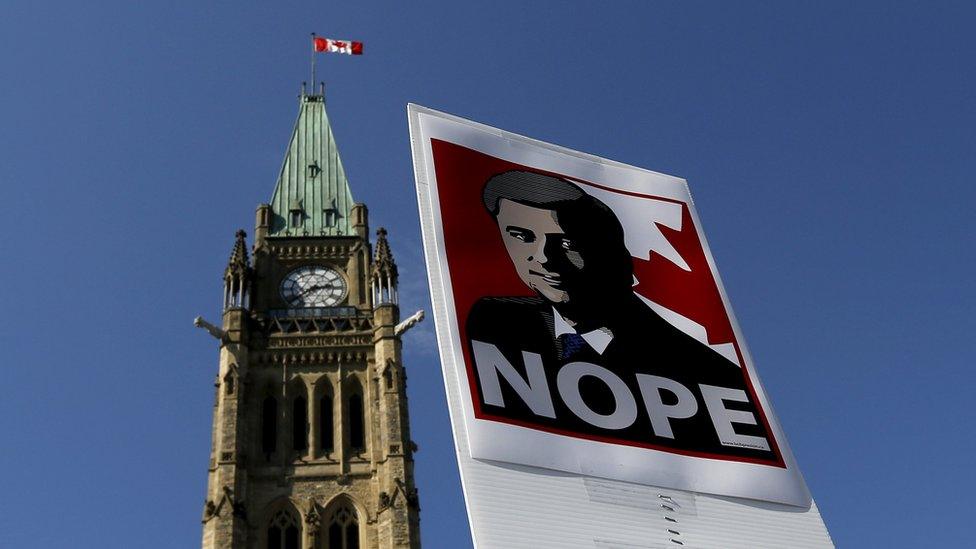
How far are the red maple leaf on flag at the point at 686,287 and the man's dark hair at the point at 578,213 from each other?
473mm

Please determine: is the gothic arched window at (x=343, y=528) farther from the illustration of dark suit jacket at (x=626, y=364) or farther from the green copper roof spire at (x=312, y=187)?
the illustration of dark suit jacket at (x=626, y=364)

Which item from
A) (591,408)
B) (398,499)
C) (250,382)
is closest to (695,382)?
(591,408)

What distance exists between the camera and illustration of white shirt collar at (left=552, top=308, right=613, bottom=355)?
Answer: 17.6m

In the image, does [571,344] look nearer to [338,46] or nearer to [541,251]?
[541,251]

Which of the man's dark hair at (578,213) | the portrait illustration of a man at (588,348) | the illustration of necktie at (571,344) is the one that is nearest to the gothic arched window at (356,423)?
the man's dark hair at (578,213)

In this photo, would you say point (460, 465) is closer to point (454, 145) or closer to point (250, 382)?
point (454, 145)

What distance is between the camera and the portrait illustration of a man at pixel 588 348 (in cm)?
1662

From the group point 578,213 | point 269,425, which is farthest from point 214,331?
point 578,213

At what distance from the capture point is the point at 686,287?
19875 mm

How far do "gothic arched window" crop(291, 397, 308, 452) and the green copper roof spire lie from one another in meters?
11.6

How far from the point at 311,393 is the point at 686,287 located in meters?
35.0

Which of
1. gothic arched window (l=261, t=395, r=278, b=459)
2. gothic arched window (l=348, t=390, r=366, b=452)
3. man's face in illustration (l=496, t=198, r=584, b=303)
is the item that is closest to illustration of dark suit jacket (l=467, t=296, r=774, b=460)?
man's face in illustration (l=496, t=198, r=584, b=303)

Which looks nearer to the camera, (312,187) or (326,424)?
(326,424)

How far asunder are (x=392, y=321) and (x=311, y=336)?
4257mm
